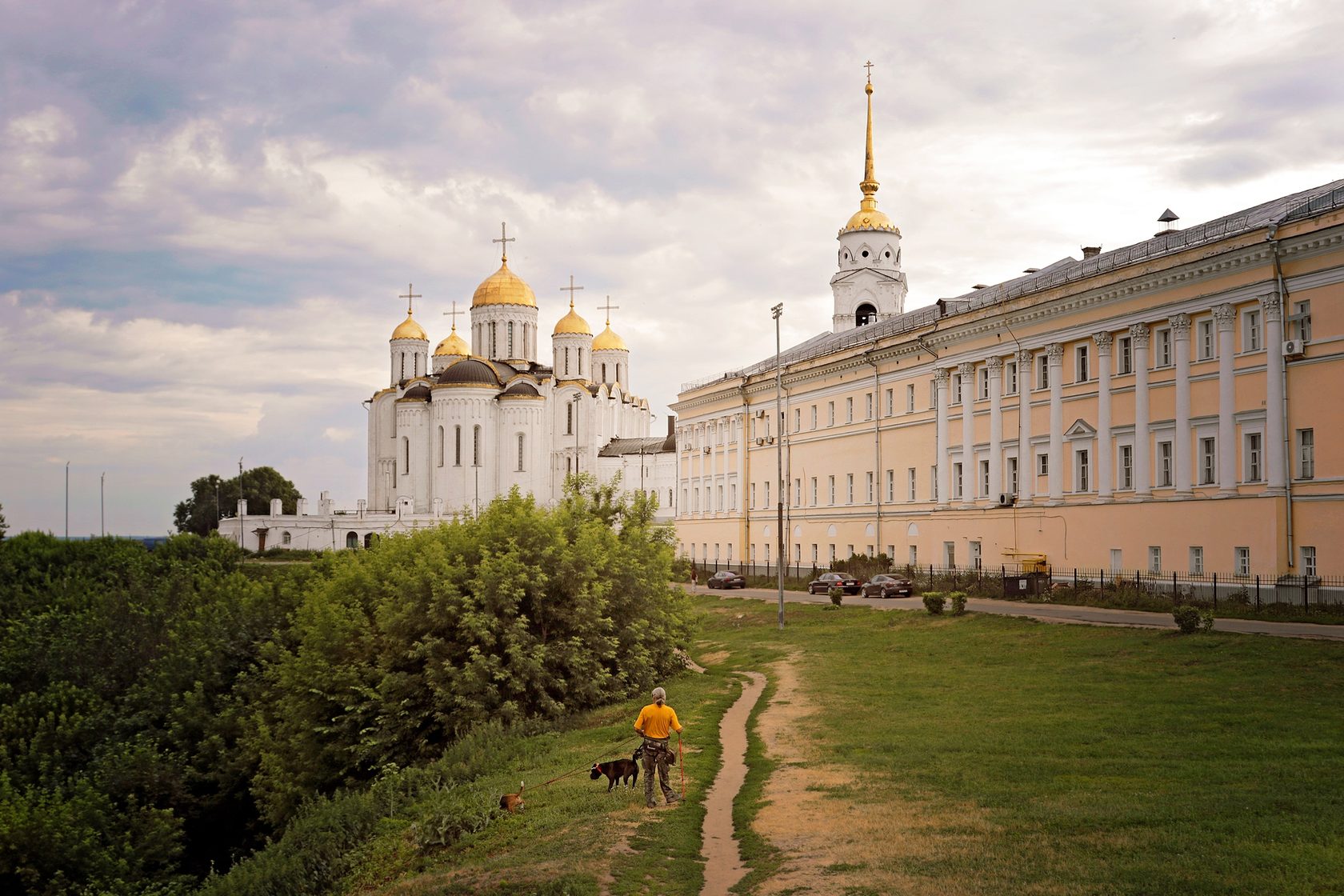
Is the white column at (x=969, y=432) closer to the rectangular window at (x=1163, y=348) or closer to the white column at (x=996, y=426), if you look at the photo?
the white column at (x=996, y=426)

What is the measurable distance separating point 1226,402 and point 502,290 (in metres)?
86.8

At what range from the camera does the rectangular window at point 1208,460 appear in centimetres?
3831

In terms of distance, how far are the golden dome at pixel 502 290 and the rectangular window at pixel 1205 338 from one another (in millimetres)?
84579

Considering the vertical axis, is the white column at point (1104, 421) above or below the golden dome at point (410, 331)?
below

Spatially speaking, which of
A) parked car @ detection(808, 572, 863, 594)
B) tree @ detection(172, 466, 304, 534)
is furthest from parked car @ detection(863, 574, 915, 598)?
tree @ detection(172, 466, 304, 534)

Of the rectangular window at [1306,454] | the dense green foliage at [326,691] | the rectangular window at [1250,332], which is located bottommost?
the dense green foliage at [326,691]

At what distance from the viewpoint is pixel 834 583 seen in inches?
1999

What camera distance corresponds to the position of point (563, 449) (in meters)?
116

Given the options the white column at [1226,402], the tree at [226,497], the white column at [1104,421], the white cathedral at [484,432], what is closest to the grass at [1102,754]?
the white column at [1226,402]

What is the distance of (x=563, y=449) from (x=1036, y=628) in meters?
87.0

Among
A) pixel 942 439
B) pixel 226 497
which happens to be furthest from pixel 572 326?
pixel 942 439

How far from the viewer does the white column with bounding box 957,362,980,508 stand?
5066 centimetres

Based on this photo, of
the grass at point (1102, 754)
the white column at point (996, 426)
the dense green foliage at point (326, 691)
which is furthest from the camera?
the white column at point (996, 426)

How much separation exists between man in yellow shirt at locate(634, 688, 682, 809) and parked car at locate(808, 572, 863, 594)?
33.5 metres
